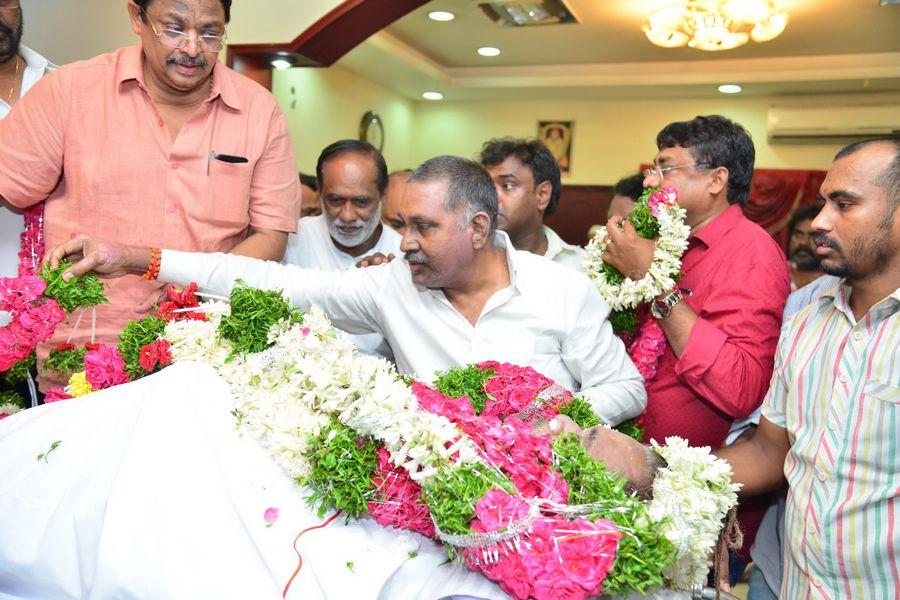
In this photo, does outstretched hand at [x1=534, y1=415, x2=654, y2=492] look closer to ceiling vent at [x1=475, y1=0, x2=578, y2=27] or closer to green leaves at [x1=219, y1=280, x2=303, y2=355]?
green leaves at [x1=219, y1=280, x2=303, y2=355]

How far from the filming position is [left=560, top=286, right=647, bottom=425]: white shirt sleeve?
3.09 metres

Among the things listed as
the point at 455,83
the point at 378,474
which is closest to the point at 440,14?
the point at 455,83

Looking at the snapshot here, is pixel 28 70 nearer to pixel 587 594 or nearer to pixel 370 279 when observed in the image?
pixel 370 279

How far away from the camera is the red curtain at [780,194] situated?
11711 mm

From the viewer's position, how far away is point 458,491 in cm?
193

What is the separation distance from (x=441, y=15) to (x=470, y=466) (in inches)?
314

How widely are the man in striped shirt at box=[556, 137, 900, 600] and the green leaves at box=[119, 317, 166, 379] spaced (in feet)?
4.76

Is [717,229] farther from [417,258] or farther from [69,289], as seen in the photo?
[69,289]

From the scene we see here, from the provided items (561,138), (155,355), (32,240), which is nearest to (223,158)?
(32,240)

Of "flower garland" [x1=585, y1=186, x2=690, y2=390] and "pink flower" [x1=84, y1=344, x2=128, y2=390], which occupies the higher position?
"flower garland" [x1=585, y1=186, x2=690, y2=390]

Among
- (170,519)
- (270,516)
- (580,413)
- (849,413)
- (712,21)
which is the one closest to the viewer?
(170,519)

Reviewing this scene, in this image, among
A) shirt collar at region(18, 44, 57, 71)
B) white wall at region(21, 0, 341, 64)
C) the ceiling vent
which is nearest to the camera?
shirt collar at region(18, 44, 57, 71)

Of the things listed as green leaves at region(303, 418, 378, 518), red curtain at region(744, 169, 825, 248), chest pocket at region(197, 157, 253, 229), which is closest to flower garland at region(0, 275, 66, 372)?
chest pocket at region(197, 157, 253, 229)

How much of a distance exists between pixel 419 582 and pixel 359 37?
16.0 ft
